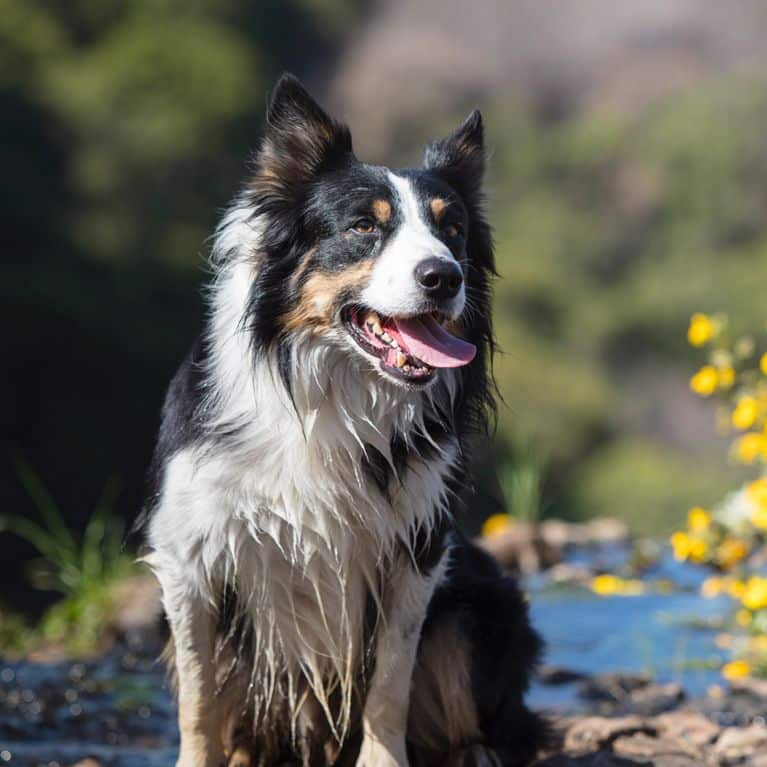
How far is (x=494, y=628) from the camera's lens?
3209 mm

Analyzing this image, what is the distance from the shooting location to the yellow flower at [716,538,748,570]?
4.49 meters

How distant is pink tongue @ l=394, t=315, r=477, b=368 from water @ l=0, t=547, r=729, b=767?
1473mm

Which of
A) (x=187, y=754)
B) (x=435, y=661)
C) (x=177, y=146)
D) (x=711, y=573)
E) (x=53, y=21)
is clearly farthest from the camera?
(x=53, y=21)

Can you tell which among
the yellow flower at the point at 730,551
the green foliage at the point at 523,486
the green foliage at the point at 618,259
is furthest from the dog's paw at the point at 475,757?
the green foliage at the point at 618,259

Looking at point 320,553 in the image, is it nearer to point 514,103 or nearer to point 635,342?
point 635,342

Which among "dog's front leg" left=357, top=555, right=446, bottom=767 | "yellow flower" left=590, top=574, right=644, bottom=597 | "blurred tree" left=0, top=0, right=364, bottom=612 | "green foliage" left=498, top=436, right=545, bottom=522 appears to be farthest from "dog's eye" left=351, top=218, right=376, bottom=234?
"blurred tree" left=0, top=0, right=364, bottom=612

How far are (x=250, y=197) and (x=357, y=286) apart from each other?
0.43 meters

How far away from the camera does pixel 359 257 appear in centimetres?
279

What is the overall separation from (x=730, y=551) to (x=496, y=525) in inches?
99.2

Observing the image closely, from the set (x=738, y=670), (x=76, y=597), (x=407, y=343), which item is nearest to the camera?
(x=407, y=343)

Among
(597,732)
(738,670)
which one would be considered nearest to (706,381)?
(738,670)

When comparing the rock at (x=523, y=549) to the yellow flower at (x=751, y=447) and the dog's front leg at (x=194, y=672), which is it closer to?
the yellow flower at (x=751, y=447)

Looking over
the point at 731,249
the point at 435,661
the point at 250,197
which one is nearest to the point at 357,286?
the point at 250,197

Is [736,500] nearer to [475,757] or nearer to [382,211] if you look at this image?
[475,757]
